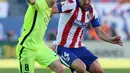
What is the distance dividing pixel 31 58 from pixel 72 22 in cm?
160

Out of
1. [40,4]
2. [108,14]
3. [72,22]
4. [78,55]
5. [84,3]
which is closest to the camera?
[40,4]

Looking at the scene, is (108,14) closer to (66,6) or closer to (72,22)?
(72,22)

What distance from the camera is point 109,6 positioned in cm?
2700

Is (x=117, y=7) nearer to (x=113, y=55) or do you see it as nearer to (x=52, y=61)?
(x=113, y=55)

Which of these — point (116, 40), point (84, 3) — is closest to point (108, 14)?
point (116, 40)

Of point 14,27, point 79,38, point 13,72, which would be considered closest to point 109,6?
point 14,27

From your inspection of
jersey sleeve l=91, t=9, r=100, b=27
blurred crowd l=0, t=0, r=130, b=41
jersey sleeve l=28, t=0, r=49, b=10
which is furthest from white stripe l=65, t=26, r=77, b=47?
blurred crowd l=0, t=0, r=130, b=41

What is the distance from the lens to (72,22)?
34.9 ft

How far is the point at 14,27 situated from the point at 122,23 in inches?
214

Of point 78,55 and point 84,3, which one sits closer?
point 84,3

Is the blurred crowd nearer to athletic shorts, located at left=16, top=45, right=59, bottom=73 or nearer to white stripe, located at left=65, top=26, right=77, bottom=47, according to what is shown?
white stripe, located at left=65, top=26, right=77, bottom=47

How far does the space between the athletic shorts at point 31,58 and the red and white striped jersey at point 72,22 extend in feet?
3.94

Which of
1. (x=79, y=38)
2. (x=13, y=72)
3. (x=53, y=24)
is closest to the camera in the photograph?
(x=79, y=38)

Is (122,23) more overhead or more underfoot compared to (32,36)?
more overhead
